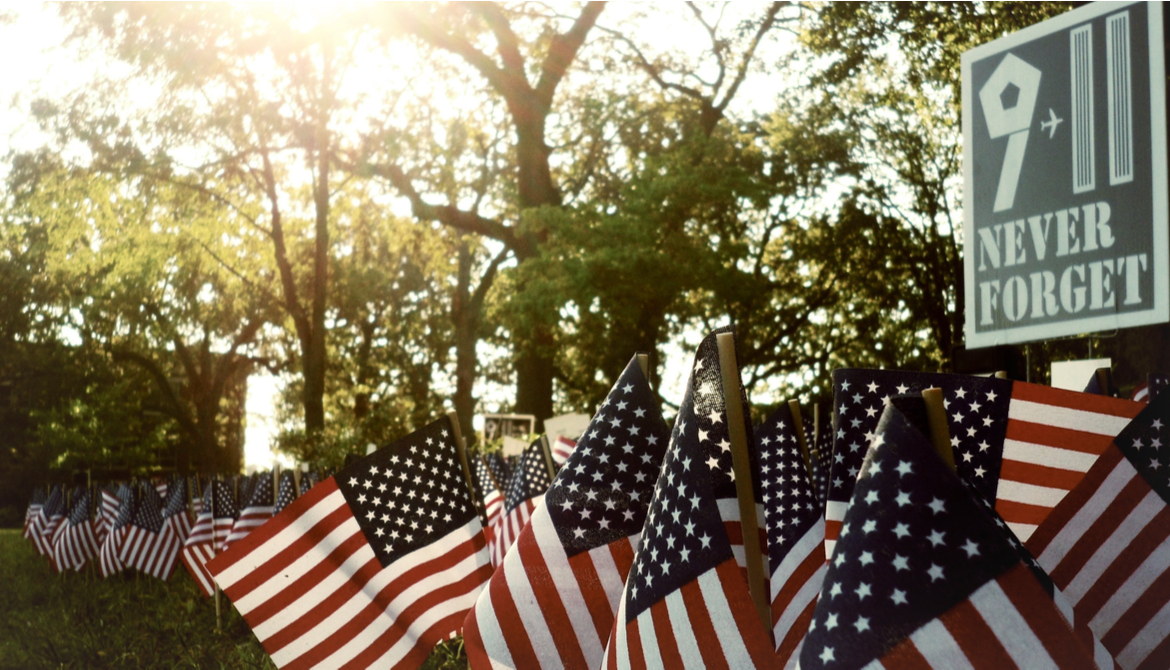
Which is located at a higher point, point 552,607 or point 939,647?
point 939,647

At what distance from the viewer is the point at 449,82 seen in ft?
105

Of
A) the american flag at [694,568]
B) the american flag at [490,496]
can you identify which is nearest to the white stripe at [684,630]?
the american flag at [694,568]

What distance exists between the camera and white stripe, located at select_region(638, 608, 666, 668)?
9.86ft

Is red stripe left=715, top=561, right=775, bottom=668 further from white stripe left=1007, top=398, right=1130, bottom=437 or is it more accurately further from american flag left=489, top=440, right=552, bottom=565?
american flag left=489, top=440, right=552, bottom=565

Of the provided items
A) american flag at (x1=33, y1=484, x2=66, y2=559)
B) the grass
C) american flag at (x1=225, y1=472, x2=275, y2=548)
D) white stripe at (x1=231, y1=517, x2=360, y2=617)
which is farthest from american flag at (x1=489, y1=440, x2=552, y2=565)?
american flag at (x1=33, y1=484, x2=66, y2=559)

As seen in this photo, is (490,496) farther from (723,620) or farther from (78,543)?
(723,620)

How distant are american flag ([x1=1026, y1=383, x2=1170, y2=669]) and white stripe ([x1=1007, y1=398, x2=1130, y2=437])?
43cm

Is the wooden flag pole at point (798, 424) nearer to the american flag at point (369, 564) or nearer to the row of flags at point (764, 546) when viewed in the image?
the row of flags at point (764, 546)

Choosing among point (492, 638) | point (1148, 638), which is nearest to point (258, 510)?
point (492, 638)

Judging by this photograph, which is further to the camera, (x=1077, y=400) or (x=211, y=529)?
(x=211, y=529)

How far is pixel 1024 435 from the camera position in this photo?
3723 mm

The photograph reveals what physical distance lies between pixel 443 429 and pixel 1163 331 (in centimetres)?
442

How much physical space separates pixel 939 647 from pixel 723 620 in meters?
0.81

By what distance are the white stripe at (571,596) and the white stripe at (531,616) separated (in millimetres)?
89
